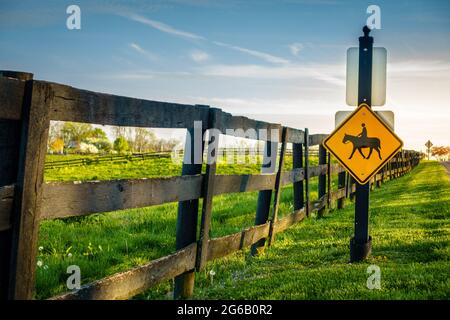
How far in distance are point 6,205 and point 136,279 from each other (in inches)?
52.5

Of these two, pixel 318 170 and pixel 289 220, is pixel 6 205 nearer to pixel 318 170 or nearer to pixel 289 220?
pixel 289 220

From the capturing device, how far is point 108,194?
3.44 metres

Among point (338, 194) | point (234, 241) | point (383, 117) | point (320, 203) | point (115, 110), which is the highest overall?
point (383, 117)

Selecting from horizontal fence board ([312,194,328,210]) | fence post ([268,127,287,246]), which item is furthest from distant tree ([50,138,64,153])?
horizontal fence board ([312,194,328,210])

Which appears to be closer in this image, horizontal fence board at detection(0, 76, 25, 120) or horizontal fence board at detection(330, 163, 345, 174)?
horizontal fence board at detection(0, 76, 25, 120)

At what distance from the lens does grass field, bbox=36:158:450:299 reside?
464 cm

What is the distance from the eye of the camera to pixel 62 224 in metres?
8.08

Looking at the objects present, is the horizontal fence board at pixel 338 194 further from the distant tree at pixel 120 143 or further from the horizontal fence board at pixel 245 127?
the distant tree at pixel 120 143

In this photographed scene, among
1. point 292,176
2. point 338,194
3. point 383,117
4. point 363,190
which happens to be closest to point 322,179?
point 338,194

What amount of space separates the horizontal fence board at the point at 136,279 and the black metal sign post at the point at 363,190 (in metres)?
2.31

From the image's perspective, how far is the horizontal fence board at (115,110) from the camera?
3014 mm

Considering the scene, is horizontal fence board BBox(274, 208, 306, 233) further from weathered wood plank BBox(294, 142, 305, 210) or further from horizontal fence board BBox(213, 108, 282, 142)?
horizontal fence board BBox(213, 108, 282, 142)

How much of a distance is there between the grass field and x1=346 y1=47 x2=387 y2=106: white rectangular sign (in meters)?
1.96

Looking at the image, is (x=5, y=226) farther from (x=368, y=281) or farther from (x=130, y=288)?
(x=368, y=281)
